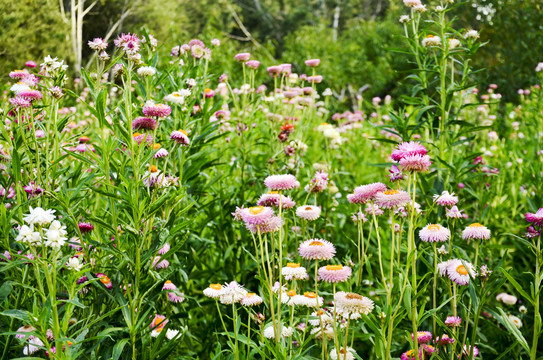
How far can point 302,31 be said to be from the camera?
1797 centimetres

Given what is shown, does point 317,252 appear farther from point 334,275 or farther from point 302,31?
point 302,31

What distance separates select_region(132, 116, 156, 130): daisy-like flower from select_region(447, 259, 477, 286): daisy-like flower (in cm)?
116

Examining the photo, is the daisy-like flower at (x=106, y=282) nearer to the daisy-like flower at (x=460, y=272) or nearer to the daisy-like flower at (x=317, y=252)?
the daisy-like flower at (x=317, y=252)

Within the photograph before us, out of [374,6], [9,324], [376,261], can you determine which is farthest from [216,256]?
[374,6]

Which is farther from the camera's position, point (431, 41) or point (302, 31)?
point (302, 31)

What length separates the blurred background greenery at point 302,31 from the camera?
842 cm

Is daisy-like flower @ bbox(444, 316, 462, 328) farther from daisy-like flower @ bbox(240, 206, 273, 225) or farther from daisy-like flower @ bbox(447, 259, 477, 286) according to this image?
daisy-like flower @ bbox(240, 206, 273, 225)

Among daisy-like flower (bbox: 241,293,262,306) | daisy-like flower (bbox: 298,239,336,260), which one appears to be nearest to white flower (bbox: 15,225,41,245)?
daisy-like flower (bbox: 241,293,262,306)

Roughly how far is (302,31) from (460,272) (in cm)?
1726

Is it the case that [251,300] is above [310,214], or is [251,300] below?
below

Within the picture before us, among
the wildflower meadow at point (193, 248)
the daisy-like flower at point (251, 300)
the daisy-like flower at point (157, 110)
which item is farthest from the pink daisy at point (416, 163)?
the daisy-like flower at point (157, 110)

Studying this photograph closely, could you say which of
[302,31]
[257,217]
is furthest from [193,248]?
[302,31]

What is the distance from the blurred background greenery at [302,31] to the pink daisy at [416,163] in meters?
1.22

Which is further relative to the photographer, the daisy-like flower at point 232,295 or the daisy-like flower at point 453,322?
the daisy-like flower at point 453,322
